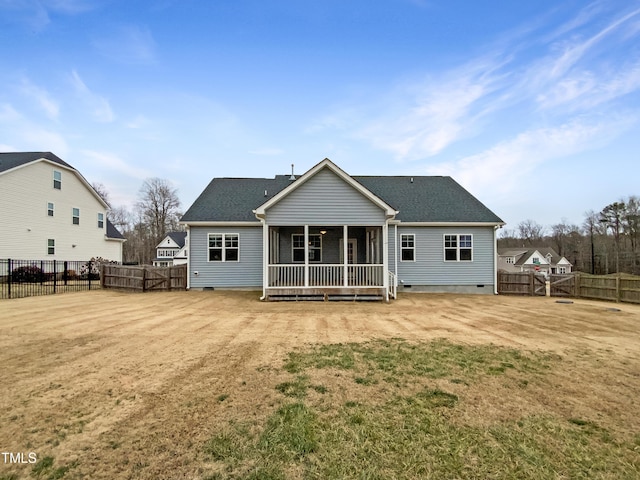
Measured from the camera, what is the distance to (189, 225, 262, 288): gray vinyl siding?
49.3 ft

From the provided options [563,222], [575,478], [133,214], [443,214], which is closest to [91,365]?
[575,478]

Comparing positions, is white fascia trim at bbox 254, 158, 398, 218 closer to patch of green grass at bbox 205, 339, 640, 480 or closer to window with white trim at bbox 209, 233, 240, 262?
window with white trim at bbox 209, 233, 240, 262

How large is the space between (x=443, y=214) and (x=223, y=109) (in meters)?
15.7

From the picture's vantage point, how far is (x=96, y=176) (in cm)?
4934

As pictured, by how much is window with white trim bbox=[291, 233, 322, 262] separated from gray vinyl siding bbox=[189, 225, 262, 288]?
5.90 feet

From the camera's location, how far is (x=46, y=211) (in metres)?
21.1

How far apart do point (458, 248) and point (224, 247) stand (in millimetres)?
12391

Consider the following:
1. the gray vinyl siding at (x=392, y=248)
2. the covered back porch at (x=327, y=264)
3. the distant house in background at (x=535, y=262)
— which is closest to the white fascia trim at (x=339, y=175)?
the covered back porch at (x=327, y=264)

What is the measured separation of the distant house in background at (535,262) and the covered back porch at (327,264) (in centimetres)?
4396

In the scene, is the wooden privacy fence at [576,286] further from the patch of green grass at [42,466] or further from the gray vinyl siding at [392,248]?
the patch of green grass at [42,466]

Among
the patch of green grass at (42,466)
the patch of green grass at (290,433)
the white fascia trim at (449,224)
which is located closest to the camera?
the patch of green grass at (42,466)

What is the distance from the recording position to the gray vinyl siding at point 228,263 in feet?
49.3

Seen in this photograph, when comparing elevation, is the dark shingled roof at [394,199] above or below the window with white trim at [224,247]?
above

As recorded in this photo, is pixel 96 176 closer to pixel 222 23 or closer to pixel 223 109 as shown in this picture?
pixel 223 109
